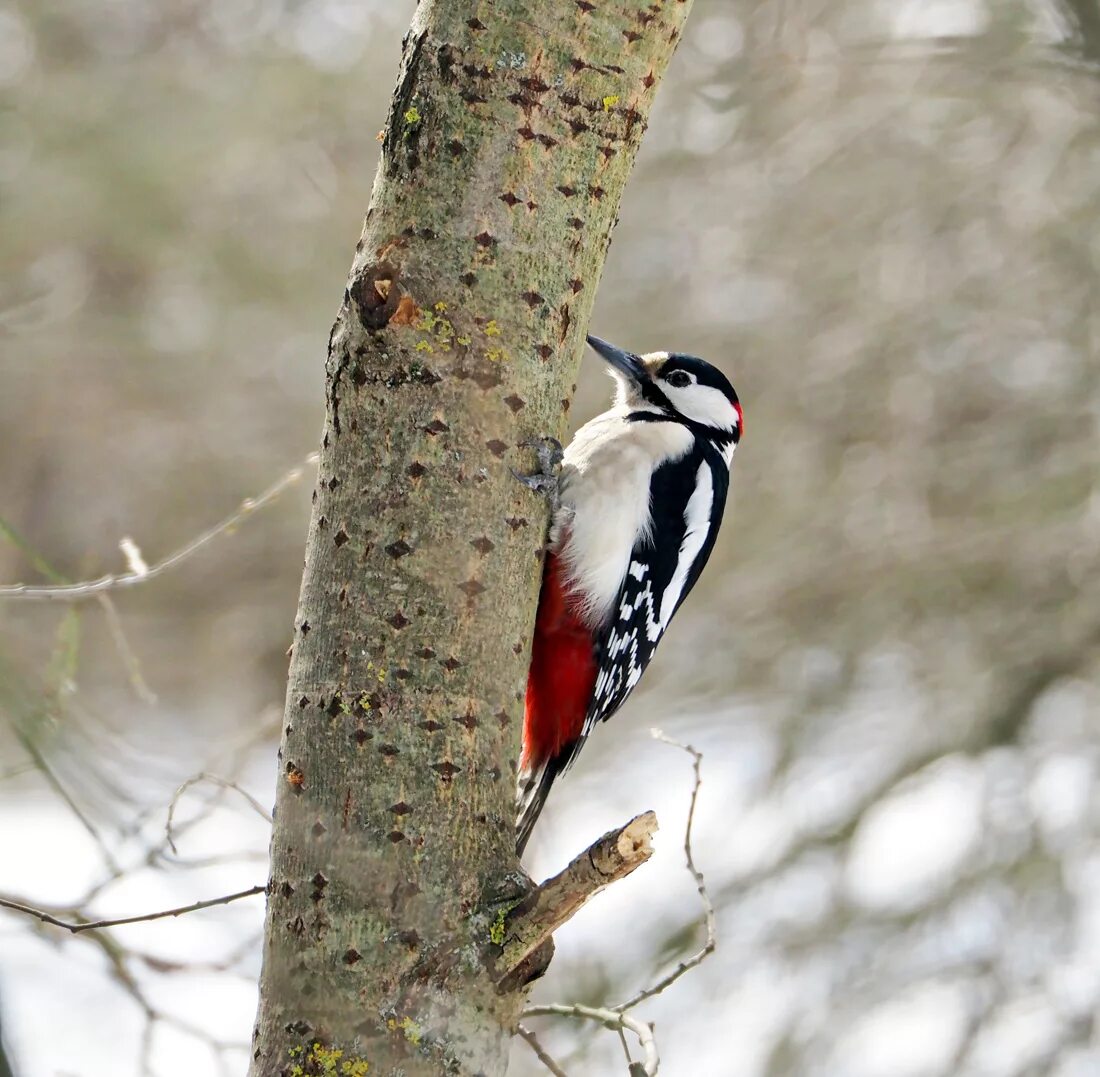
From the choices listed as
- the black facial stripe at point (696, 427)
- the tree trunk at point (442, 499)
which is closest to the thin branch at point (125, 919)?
the tree trunk at point (442, 499)

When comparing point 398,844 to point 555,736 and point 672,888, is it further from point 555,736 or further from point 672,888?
point 672,888

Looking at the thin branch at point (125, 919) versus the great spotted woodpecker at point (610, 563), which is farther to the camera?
the great spotted woodpecker at point (610, 563)

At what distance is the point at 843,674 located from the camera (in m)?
7.05

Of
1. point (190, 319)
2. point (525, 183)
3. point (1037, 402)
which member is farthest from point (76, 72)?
point (525, 183)

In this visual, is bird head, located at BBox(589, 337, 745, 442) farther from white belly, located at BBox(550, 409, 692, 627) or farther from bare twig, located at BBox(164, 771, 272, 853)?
bare twig, located at BBox(164, 771, 272, 853)

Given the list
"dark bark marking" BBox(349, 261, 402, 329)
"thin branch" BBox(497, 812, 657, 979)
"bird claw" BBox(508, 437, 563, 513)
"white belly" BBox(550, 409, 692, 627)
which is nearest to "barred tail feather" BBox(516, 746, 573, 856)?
"white belly" BBox(550, 409, 692, 627)

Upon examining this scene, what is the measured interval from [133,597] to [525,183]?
6.78m

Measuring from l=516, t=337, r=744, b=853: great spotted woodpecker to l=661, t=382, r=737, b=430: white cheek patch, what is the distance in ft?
0.17

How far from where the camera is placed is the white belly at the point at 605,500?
2936 millimetres

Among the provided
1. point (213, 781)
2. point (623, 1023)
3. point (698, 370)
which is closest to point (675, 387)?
point (698, 370)

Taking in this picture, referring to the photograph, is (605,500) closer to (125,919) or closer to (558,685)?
(558,685)

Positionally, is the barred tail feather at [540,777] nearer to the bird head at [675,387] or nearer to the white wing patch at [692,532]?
the white wing patch at [692,532]

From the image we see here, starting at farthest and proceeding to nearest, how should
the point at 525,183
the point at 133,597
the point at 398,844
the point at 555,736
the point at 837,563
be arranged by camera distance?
the point at 133,597
the point at 837,563
the point at 555,736
the point at 525,183
the point at 398,844

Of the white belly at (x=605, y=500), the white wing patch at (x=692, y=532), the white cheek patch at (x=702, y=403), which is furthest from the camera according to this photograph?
the white cheek patch at (x=702, y=403)
